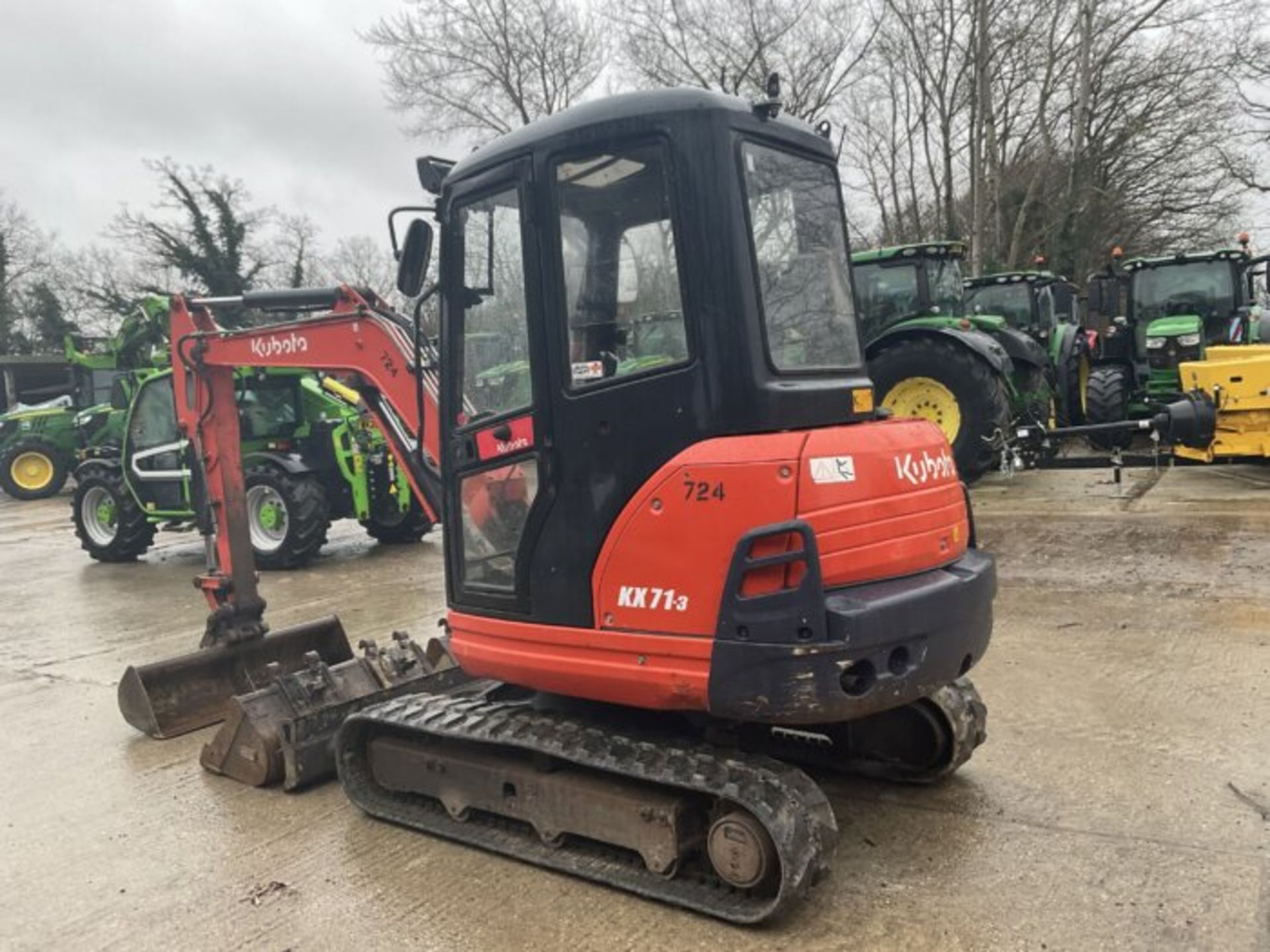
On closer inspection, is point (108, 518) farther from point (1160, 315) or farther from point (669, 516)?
point (1160, 315)

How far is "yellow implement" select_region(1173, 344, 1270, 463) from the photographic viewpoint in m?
9.28

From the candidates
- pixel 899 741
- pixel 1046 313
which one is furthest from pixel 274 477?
pixel 1046 313

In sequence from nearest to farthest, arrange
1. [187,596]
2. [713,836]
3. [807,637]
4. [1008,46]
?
[807,637], [713,836], [187,596], [1008,46]

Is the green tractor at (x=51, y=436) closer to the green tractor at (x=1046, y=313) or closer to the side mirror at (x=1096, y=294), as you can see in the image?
the green tractor at (x=1046, y=313)

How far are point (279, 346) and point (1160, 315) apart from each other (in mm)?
12563

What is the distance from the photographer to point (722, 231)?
9.65 feet

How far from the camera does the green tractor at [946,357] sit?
9.99 meters

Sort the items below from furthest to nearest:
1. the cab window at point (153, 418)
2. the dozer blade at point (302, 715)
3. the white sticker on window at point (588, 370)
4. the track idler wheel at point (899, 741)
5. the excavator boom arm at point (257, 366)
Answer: the cab window at point (153, 418) < the excavator boom arm at point (257, 366) < the dozer blade at point (302, 715) < the track idler wheel at point (899, 741) < the white sticker on window at point (588, 370)

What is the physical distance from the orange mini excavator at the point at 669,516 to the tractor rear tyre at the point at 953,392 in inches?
Answer: 263

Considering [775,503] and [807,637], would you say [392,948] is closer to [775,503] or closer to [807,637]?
[807,637]

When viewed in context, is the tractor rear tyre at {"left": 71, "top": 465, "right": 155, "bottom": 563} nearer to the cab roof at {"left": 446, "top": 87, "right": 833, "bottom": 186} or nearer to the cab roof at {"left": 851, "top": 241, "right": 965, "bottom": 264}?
the cab roof at {"left": 851, "top": 241, "right": 965, "bottom": 264}

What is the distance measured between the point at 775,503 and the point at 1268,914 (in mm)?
1825

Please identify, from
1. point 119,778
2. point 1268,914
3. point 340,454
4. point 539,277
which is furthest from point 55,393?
point 1268,914

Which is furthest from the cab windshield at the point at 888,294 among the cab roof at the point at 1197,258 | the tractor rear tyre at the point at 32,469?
the tractor rear tyre at the point at 32,469
